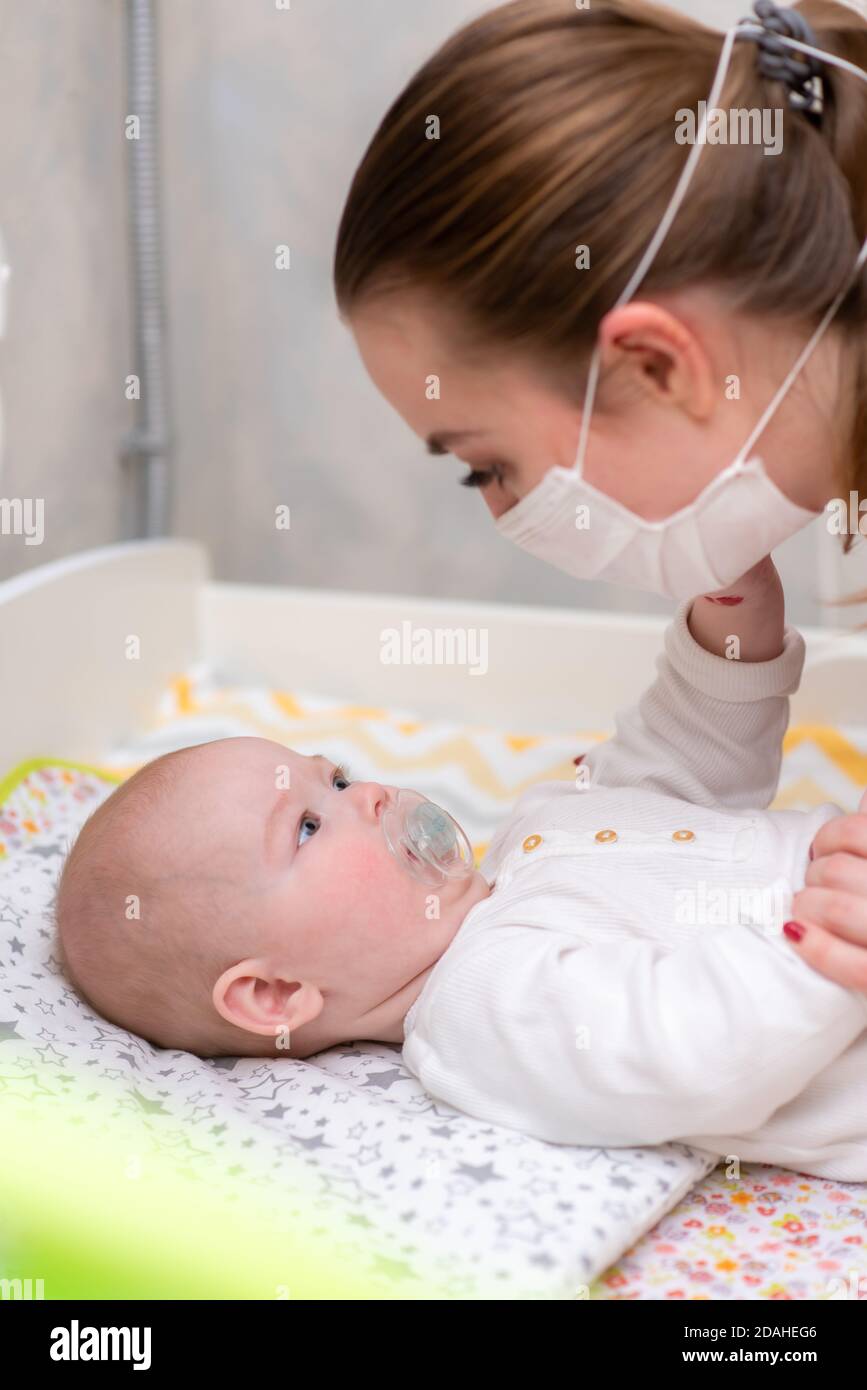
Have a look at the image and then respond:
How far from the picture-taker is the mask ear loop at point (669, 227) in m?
0.88

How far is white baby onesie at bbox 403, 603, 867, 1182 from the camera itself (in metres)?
0.92

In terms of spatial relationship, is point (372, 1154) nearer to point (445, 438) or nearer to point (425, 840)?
point (425, 840)

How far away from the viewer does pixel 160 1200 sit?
808mm

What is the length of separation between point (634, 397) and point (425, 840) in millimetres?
400

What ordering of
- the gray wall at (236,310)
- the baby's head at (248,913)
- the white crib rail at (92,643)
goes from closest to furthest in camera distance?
the baby's head at (248,913) → the white crib rail at (92,643) → the gray wall at (236,310)

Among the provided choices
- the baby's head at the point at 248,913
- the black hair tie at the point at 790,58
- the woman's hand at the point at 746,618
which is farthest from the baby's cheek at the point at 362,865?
the black hair tie at the point at 790,58

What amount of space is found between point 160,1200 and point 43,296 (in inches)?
52.9

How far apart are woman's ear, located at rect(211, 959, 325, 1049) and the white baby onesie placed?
0.08m

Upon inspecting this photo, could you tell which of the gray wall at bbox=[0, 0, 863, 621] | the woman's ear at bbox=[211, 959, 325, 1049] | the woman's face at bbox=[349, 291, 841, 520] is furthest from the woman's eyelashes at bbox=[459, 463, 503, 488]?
the gray wall at bbox=[0, 0, 863, 621]

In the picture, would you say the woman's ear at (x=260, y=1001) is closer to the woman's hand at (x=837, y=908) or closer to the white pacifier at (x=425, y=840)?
the white pacifier at (x=425, y=840)

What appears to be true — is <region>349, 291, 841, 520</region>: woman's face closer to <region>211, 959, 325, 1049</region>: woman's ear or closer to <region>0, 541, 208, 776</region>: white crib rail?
<region>211, 959, 325, 1049</region>: woman's ear

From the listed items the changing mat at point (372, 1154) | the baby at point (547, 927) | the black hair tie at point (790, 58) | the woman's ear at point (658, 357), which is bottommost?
the changing mat at point (372, 1154)

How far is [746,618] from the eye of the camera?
4.06 feet

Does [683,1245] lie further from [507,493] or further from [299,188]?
[299,188]
